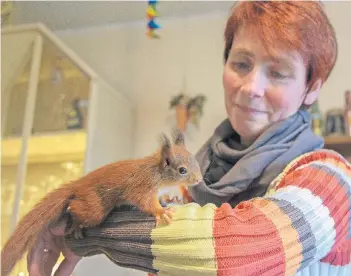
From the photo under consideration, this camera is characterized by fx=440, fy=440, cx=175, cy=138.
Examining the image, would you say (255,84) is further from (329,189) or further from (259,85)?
(329,189)

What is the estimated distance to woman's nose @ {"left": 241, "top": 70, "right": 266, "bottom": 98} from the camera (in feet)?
2.10

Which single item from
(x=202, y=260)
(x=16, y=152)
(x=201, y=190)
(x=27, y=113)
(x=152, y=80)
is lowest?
(x=202, y=260)

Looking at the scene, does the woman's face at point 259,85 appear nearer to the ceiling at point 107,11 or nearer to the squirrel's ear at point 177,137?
the squirrel's ear at point 177,137

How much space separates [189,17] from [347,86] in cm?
76

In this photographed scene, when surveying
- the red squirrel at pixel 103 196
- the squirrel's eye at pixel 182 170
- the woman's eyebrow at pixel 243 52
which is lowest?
the red squirrel at pixel 103 196

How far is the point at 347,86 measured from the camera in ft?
5.98

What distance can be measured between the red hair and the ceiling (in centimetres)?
100

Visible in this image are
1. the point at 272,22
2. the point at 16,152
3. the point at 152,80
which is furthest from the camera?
the point at 152,80

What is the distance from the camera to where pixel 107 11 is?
195 centimetres

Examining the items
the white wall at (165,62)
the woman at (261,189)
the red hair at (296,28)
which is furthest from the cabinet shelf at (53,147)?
the red hair at (296,28)

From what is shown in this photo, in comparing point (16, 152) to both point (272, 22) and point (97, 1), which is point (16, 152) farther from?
point (272, 22)

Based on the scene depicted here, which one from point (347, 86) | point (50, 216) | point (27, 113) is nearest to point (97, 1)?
point (27, 113)

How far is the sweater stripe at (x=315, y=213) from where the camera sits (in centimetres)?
48

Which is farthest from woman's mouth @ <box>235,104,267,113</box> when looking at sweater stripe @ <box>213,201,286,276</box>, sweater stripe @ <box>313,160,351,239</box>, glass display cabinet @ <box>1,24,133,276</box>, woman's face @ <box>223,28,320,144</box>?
glass display cabinet @ <box>1,24,133,276</box>
